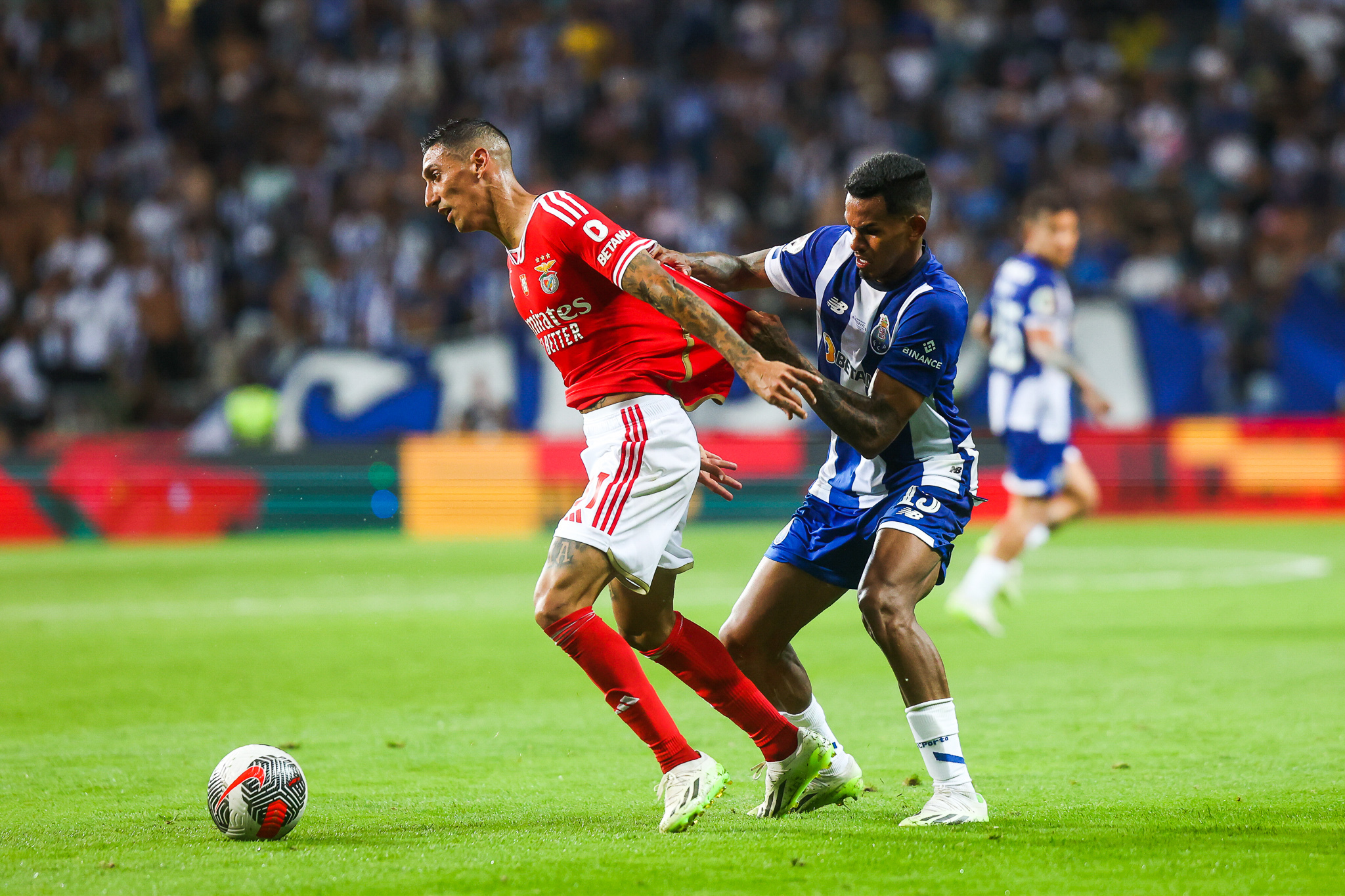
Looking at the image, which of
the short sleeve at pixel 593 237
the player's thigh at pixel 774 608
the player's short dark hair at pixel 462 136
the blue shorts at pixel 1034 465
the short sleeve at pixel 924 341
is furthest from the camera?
the blue shorts at pixel 1034 465

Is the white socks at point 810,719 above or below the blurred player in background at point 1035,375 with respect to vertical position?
below

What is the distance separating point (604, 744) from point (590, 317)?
7.41 ft

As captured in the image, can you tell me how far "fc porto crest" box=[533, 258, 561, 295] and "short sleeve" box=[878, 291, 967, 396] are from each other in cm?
112

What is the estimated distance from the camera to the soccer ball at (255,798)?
492cm

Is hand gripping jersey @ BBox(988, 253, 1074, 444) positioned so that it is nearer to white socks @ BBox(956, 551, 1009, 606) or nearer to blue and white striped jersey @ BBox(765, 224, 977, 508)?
white socks @ BBox(956, 551, 1009, 606)

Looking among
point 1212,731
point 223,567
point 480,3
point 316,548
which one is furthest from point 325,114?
point 1212,731

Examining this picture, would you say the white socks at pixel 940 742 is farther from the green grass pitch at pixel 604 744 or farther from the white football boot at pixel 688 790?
the white football boot at pixel 688 790

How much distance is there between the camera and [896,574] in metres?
5.14

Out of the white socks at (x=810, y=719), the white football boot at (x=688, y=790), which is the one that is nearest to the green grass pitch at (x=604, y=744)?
the white football boot at (x=688, y=790)

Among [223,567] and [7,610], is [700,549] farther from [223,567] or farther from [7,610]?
[7,610]

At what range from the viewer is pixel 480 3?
23844 mm

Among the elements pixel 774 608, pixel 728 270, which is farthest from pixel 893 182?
pixel 774 608

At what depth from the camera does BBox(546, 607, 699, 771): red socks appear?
5055mm

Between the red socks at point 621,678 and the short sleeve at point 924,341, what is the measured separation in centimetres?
127
